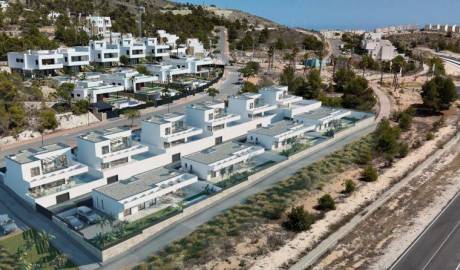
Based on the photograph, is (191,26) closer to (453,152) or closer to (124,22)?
(124,22)

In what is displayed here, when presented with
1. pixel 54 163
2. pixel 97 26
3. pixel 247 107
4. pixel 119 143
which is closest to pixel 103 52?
pixel 97 26

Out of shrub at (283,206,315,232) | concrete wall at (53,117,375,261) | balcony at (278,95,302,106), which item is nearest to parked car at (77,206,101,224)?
concrete wall at (53,117,375,261)

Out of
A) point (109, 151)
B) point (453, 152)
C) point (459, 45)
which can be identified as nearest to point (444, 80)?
point (453, 152)

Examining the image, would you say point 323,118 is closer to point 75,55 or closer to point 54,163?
point 54,163

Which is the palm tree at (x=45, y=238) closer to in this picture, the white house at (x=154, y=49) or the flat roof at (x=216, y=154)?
the flat roof at (x=216, y=154)

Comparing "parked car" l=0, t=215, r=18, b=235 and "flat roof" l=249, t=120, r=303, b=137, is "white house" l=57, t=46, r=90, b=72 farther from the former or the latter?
"parked car" l=0, t=215, r=18, b=235

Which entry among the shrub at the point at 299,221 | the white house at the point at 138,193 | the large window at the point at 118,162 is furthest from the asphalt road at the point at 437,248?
the large window at the point at 118,162

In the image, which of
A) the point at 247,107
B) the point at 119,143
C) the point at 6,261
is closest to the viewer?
the point at 6,261
